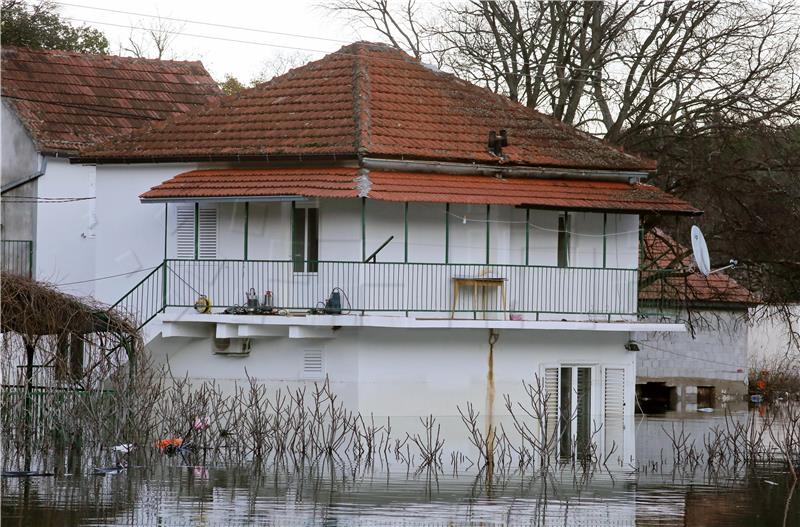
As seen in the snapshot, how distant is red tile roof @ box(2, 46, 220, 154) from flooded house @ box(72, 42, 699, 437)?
22.5ft

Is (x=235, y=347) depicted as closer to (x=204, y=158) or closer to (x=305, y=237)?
(x=305, y=237)

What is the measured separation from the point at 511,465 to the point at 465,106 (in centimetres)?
993

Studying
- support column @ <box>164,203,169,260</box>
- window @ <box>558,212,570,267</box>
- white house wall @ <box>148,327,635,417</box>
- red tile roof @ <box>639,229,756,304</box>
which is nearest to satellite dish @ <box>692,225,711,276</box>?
red tile roof @ <box>639,229,756,304</box>

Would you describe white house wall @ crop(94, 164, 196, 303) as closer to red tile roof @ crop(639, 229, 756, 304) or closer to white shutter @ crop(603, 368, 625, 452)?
white shutter @ crop(603, 368, 625, 452)

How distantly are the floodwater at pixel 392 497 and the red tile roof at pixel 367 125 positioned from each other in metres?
7.90

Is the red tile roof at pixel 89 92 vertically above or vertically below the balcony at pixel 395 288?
above

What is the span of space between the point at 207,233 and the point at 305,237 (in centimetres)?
230

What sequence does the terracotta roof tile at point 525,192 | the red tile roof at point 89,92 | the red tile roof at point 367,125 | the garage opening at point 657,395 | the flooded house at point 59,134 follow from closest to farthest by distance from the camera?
the terracotta roof tile at point 525,192, the red tile roof at point 367,125, the flooded house at point 59,134, the red tile roof at point 89,92, the garage opening at point 657,395

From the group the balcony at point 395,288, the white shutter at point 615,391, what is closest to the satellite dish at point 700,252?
the balcony at point 395,288

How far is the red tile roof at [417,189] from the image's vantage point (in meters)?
32.8

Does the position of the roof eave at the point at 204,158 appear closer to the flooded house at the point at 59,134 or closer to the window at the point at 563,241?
the flooded house at the point at 59,134

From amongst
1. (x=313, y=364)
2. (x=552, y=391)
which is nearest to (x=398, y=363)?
(x=313, y=364)

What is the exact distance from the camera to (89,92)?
1777 inches

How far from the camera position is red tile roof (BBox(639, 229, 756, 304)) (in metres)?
39.3
